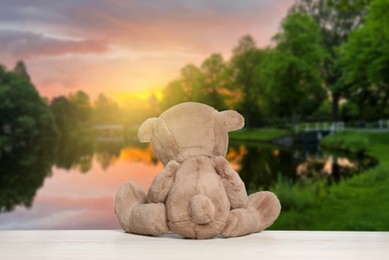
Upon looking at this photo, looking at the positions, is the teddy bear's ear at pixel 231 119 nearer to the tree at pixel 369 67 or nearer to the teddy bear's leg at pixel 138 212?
the teddy bear's leg at pixel 138 212

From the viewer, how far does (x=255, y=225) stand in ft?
7.04

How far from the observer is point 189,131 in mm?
2105

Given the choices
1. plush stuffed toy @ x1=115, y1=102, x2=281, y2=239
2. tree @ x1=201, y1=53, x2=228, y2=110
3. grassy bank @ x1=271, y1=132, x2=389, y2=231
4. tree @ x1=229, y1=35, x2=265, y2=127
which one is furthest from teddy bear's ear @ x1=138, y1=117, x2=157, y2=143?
tree @ x1=229, y1=35, x2=265, y2=127

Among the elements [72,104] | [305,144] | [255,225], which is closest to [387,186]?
[255,225]

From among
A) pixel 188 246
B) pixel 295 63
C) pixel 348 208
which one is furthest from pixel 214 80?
pixel 188 246

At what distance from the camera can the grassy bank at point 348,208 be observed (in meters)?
6.70

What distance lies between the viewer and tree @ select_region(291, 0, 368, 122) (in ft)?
65.9

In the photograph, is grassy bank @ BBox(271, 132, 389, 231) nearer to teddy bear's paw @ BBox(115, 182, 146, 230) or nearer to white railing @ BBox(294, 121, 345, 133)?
teddy bear's paw @ BBox(115, 182, 146, 230)

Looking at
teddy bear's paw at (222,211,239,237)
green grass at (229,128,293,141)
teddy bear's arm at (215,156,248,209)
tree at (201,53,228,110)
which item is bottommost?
green grass at (229,128,293,141)

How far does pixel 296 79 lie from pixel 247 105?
2330 millimetres

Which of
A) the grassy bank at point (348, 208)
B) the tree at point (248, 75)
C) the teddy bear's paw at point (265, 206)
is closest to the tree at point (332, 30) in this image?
the tree at point (248, 75)

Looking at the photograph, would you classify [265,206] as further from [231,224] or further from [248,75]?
[248,75]

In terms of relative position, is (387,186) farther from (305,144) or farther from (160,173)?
(305,144)

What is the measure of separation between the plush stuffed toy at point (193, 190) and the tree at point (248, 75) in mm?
17942
